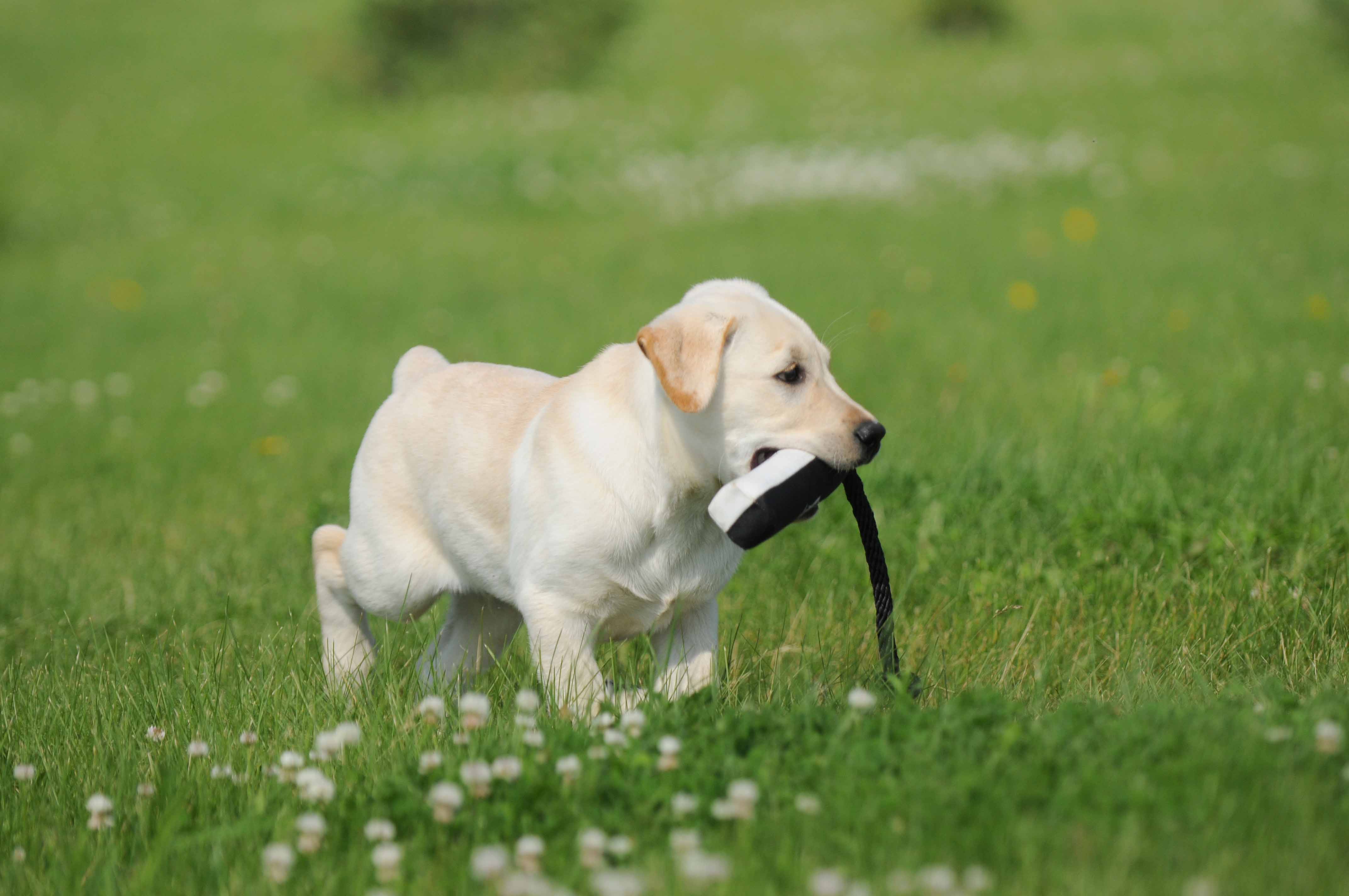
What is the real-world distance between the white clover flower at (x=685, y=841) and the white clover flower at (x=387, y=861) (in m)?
0.46

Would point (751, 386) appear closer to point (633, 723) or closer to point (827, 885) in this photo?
point (633, 723)

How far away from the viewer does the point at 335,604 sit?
153 inches

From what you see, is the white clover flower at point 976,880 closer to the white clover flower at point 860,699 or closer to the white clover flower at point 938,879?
the white clover flower at point 938,879

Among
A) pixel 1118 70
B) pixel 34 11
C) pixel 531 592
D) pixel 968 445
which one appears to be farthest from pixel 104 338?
pixel 34 11

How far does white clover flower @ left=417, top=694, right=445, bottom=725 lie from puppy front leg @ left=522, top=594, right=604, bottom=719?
0.34 m

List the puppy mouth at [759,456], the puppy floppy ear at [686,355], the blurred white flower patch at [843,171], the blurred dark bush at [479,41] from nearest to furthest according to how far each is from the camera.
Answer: the puppy floppy ear at [686,355] → the puppy mouth at [759,456] → the blurred white flower patch at [843,171] → the blurred dark bush at [479,41]

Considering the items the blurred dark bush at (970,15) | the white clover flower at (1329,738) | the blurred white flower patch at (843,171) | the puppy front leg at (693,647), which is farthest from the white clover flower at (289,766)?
the blurred dark bush at (970,15)

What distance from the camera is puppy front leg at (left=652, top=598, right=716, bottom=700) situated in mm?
3197

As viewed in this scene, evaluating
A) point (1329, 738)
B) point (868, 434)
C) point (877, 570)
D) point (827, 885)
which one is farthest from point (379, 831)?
point (1329, 738)

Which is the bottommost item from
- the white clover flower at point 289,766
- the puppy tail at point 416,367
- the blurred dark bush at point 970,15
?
the blurred dark bush at point 970,15

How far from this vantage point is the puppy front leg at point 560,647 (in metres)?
3.03

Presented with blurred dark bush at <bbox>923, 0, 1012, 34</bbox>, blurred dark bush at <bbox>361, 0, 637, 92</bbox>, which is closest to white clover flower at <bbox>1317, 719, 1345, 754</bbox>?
blurred dark bush at <bbox>361, 0, 637, 92</bbox>

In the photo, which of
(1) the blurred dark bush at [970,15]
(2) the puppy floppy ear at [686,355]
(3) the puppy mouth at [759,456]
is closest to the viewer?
(2) the puppy floppy ear at [686,355]

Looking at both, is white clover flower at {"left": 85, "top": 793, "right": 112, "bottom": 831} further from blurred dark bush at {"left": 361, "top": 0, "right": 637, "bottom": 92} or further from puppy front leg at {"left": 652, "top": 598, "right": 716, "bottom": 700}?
blurred dark bush at {"left": 361, "top": 0, "right": 637, "bottom": 92}
